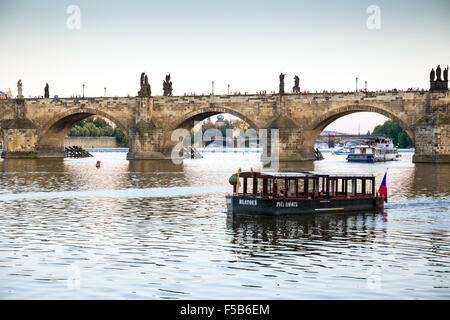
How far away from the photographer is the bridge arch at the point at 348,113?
67625 mm

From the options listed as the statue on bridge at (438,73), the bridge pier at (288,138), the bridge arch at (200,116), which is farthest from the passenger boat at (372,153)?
the statue on bridge at (438,73)

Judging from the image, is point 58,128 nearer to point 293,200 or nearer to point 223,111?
point 223,111

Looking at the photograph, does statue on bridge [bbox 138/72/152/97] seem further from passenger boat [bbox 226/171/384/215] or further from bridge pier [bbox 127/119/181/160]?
passenger boat [bbox 226/171/384/215]

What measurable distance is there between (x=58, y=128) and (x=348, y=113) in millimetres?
39224

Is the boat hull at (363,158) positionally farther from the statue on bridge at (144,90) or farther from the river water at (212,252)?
the river water at (212,252)

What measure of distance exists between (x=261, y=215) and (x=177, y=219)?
328 centimetres

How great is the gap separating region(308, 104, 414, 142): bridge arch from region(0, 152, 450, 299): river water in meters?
38.5

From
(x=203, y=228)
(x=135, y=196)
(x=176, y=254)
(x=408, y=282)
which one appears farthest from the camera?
(x=135, y=196)

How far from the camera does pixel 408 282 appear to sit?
14.3 meters

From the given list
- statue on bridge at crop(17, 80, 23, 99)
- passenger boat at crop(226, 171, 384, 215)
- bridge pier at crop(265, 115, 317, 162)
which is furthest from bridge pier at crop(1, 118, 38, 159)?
passenger boat at crop(226, 171, 384, 215)

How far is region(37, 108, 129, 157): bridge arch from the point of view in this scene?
3236 inches

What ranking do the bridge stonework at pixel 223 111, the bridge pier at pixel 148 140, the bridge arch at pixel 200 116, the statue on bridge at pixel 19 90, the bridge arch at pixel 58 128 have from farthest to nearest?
the statue on bridge at pixel 19 90 → the bridge arch at pixel 58 128 → the bridge pier at pixel 148 140 → the bridge arch at pixel 200 116 → the bridge stonework at pixel 223 111
